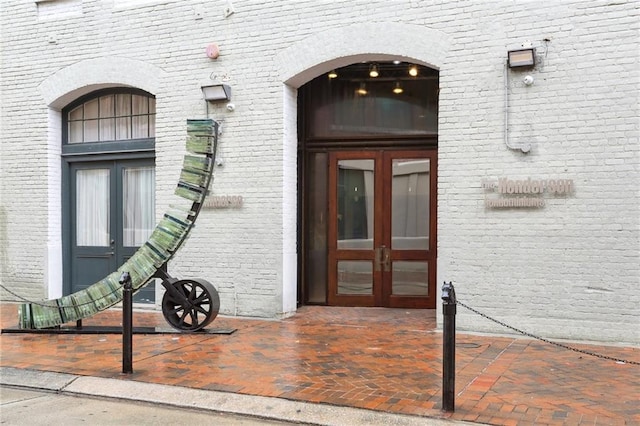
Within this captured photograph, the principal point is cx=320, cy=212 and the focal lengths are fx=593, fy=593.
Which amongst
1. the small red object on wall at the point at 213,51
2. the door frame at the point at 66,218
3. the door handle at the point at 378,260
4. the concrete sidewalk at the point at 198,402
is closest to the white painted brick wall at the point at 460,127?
the small red object on wall at the point at 213,51

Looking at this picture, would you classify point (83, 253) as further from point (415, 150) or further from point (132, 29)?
point (415, 150)

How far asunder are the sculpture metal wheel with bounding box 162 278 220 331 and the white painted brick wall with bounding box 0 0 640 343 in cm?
121

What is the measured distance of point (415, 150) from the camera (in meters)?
9.43

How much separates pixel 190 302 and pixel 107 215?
3526 mm

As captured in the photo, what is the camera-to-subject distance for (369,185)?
9656 millimetres

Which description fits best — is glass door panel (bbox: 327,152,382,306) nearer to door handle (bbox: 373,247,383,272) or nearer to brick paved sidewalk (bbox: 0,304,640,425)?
door handle (bbox: 373,247,383,272)

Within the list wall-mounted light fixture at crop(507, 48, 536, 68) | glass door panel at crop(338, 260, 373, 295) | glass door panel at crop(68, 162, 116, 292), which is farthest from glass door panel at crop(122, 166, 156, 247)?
wall-mounted light fixture at crop(507, 48, 536, 68)

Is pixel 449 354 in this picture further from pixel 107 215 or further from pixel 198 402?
pixel 107 215

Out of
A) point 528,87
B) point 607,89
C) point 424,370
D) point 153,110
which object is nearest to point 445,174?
point 528,87

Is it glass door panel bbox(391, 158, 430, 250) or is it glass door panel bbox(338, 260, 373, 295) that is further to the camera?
glass door panel bbox(338, 260, 373, 295)

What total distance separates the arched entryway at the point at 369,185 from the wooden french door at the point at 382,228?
0.02m

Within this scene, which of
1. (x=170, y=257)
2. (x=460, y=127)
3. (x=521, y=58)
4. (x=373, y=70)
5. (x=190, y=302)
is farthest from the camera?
(x=373, y=70)

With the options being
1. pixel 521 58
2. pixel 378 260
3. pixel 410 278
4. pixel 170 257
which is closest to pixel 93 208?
pixel 170 257

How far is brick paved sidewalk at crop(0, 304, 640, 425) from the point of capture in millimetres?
4969
